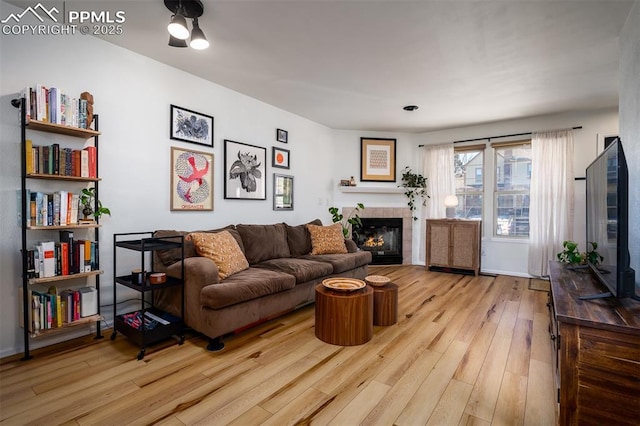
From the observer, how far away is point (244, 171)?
12.3ft

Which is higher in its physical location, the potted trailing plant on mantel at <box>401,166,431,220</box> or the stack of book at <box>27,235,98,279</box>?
the potted trailing plant on mantel at <box>401,166,431,220</box>

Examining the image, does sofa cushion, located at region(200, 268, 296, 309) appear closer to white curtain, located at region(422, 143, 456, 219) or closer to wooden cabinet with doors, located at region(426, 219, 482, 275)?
wooden cabinet with doors, located at region(426, 219, 482, 275)

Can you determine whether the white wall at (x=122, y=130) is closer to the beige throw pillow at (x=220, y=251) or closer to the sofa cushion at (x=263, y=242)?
the sofa cushion at (x=263, y=242)

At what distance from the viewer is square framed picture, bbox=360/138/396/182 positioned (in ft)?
18.1

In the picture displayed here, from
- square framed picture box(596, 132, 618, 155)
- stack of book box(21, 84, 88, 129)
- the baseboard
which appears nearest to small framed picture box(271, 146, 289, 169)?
stack of book box(21, 84, 88, 129)

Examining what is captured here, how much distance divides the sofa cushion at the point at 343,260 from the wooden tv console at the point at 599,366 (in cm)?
222

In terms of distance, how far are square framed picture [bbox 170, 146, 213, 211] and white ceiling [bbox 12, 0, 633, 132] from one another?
0.88m

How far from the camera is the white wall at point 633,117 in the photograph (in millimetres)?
1894

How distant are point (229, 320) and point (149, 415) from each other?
80 cm

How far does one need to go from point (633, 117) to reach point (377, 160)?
3708mm

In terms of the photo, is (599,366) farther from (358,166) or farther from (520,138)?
(358,166)

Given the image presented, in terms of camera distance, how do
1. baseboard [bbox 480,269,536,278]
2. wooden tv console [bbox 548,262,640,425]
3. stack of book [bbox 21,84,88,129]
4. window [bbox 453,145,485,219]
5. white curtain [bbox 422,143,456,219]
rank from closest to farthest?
wooden tv console [bbox 548,262,640,425] → stack of book [bbox 21,84,88,129] → baseboard [bbox 480,269,536,278] → window [bbox 453,145,485,219] → white curtain [bbox 422,143,456,219]

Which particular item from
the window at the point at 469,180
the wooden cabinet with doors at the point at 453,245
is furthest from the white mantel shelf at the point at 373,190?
the window at the point at 469,180

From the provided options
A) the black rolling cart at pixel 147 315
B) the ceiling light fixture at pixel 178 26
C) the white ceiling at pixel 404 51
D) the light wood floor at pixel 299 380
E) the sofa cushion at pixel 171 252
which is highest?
the white ceiling at pixel 404 51
